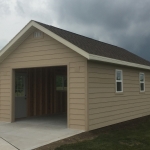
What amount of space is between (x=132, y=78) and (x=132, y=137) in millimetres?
4928

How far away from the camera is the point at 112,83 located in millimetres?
10383

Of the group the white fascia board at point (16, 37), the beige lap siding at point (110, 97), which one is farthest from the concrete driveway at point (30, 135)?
the white fascia board at point (16, 37)

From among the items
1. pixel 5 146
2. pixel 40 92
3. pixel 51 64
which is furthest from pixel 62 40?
pixel 40 92

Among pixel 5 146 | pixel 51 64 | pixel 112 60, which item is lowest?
pixel 5 146

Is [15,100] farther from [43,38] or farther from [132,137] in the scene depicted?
[132,137]

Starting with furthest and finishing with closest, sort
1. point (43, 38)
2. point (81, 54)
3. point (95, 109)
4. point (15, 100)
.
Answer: point (15, 100)
point (43, 38)
point (95, 109)
point (81, 54)

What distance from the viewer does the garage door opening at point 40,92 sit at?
12391mm

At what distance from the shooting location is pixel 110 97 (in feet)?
33.5

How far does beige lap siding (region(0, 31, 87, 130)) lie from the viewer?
28.9ft

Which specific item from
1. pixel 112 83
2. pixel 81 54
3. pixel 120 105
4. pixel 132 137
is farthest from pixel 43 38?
pixel 132 137

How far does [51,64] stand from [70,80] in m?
1.12

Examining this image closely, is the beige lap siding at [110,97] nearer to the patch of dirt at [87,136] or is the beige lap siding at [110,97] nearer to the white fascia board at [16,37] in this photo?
the patch of dirt at [87,136]

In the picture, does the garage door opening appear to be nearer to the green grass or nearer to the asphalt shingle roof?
the asphalt shingle roof

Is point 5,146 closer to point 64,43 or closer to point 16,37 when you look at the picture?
point 64,43
